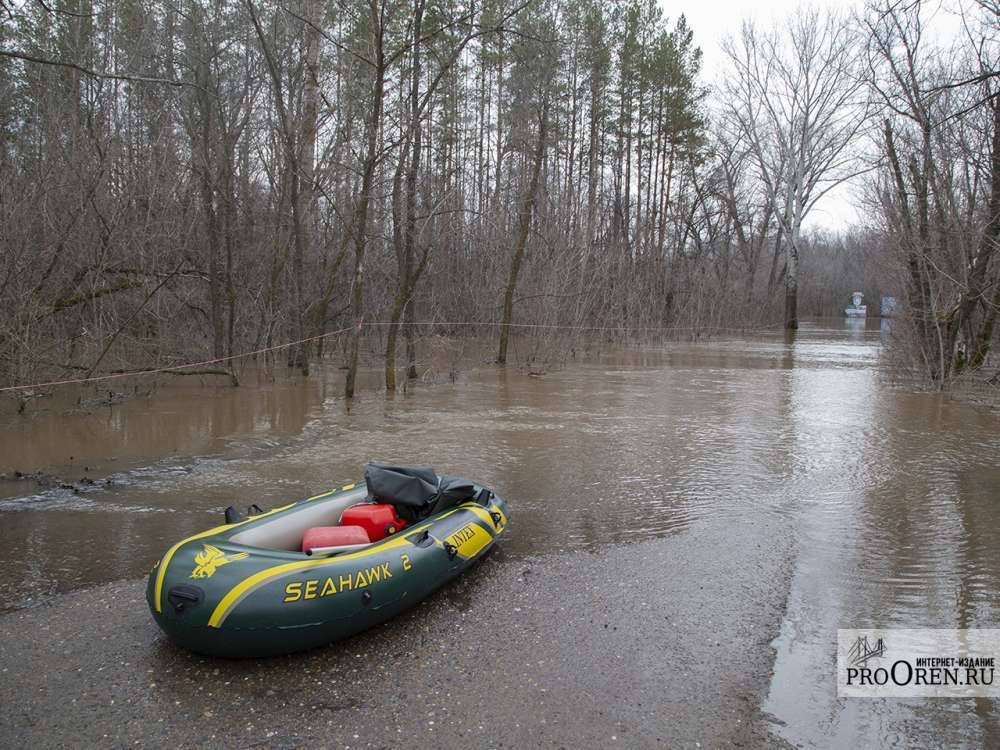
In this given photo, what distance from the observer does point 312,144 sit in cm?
1428

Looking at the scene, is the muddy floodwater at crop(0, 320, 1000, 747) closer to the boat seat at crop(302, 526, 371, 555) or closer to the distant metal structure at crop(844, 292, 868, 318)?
the boat seat at crop(302, 526, 371, 555)

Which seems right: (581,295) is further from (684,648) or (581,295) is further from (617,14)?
(684,648)

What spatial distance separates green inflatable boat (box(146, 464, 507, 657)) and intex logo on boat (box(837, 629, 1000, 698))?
223 centimetres

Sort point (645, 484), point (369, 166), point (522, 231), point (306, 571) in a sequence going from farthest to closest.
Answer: point (522, 231) < point (369, 166) < point (645, 484) < point (306, 571)

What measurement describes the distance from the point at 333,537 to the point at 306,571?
2.81 ft

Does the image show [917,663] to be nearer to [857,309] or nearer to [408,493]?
[408,493]

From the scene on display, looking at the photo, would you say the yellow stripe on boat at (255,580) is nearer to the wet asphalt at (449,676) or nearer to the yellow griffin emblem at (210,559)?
the yellow griffin emblem at (210,559)

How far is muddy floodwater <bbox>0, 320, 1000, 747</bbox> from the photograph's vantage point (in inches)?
175

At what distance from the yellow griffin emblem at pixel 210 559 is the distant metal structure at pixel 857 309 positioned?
207ft

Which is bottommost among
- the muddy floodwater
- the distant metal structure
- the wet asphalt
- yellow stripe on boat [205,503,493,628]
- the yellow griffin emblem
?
the wet asphalt

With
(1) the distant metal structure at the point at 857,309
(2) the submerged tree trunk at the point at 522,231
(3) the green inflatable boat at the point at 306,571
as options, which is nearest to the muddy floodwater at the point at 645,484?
(3) the green inflatable boat at the point at 306,571

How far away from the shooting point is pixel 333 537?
4.71 metres

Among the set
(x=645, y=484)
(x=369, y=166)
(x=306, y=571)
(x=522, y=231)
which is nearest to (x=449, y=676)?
(x=306, y=571)

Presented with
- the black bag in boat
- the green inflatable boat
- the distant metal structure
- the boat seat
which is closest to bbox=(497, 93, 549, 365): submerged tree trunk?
the black bag in boat
